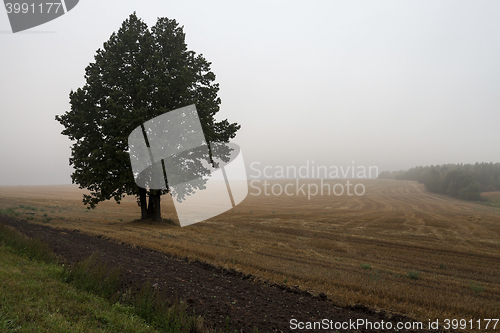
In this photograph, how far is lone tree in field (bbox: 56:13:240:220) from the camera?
19.6 m

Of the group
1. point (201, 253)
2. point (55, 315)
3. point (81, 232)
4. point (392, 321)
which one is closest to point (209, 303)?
point (55, 315)

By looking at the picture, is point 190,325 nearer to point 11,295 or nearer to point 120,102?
point 11,295

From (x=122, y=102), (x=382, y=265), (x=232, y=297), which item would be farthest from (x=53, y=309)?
(x=122, y=102)

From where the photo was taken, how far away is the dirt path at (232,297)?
19.0 feet

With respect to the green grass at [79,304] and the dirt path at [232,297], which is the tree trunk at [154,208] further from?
the green grass at [79,304]

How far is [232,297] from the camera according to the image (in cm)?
693

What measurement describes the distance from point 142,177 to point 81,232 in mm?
6111

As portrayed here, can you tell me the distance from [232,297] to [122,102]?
63.3ft

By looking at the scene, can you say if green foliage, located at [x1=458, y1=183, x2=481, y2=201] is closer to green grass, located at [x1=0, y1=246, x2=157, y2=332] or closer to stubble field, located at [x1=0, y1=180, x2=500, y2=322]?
stubble field, located at [x1=0, y1=180, x2=500, y2=322]

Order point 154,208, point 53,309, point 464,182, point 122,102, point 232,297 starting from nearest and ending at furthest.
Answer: point 53,309, point 232,297, point 122,102, point 154,208, point 464,182

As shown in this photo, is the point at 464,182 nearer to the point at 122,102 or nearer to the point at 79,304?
the point at 122,102

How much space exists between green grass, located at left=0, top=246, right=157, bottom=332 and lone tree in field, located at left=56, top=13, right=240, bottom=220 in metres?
13.6

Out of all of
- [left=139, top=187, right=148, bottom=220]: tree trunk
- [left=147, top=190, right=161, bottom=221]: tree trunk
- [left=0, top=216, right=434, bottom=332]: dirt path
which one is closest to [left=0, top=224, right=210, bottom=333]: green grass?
[left=0, top=216, right=434, bottom=332]: dirt path

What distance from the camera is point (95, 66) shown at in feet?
70.6
